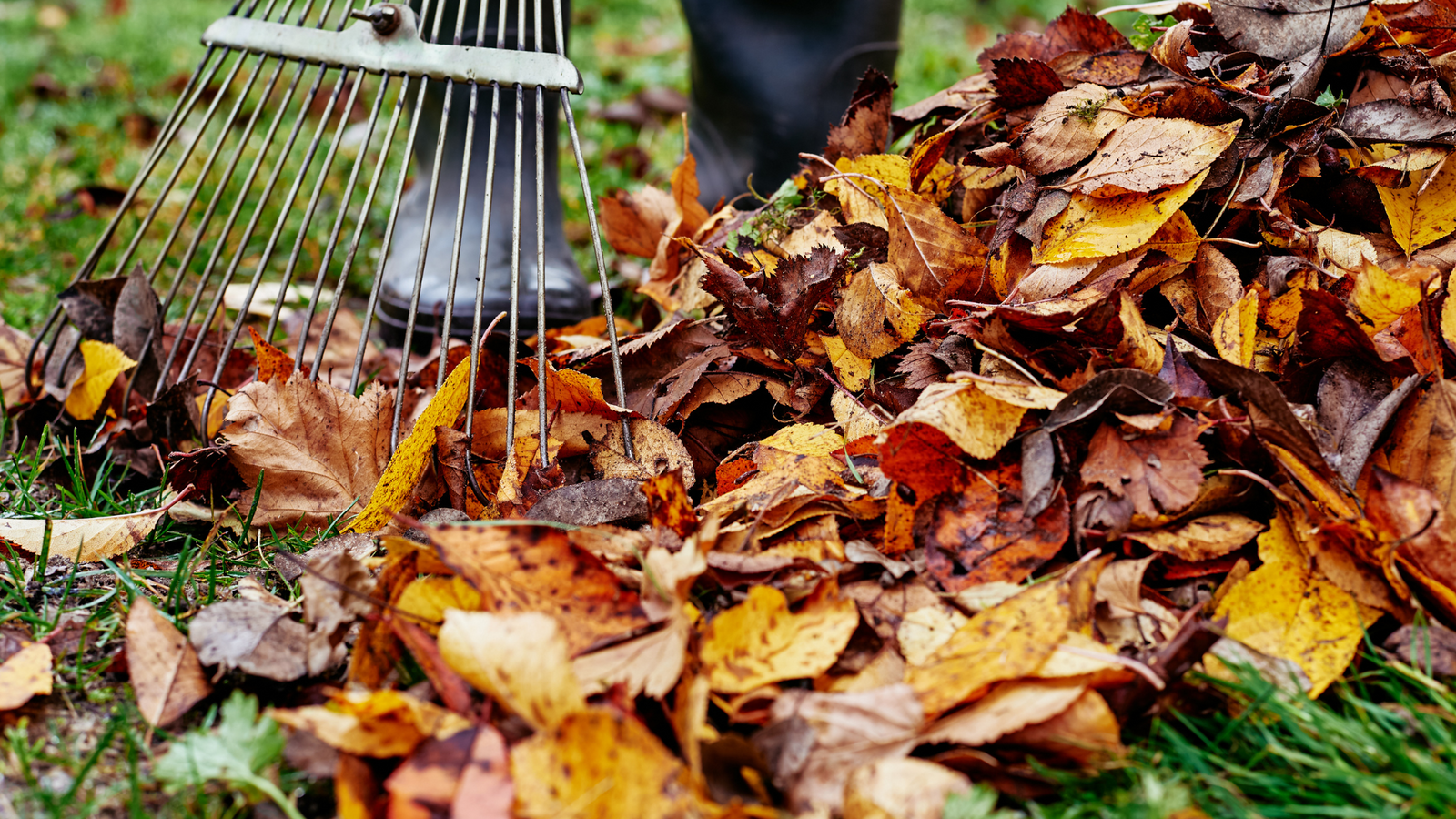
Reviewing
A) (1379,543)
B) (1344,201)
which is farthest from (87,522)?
(1344,201)

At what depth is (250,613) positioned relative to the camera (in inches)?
Result: 38.2

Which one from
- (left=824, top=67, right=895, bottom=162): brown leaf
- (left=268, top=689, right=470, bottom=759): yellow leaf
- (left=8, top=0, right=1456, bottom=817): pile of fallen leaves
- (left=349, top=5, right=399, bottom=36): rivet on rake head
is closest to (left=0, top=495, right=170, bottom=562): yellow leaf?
(left=8, top=0, right=1456, bottom=817): pile of fallen leaves

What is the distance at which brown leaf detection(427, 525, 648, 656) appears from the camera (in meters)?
0.86

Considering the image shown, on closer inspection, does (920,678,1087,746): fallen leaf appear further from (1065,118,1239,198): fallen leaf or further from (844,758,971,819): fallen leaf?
(1065,118,1239,198): fallen leaf

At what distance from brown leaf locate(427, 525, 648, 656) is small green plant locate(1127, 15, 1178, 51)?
1.14 meters

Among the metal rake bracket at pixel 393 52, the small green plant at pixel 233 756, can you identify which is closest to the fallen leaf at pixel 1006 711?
the small green plant at pixel 233 756

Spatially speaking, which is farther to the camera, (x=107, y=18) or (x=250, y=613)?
(x=107, y=18)

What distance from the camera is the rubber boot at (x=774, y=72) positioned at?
2.12 meters

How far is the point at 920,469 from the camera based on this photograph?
3.34 feet

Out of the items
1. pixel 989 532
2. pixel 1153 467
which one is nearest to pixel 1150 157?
pixel 1153 467

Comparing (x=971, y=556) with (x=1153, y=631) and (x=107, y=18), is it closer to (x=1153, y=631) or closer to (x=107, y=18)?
(x=1153, y=631)

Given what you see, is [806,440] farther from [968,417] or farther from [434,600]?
[434,600]

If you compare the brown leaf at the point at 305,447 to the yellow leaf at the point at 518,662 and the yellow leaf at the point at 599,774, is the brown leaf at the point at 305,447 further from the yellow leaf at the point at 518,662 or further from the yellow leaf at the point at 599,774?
the yellow leaf at the point at 599,774

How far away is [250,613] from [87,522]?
1.17 feet
